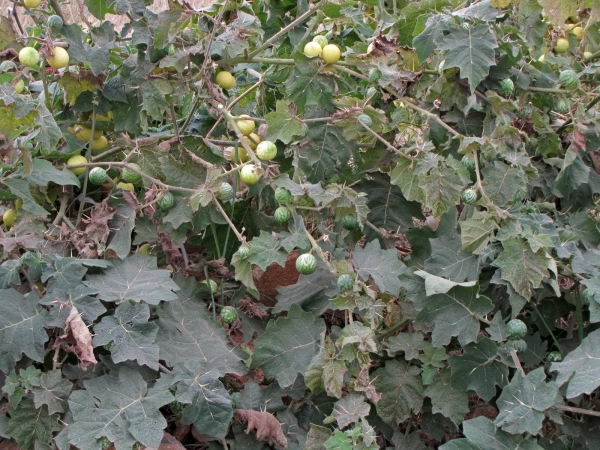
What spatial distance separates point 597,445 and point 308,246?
0.92m

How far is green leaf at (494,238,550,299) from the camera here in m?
1.68

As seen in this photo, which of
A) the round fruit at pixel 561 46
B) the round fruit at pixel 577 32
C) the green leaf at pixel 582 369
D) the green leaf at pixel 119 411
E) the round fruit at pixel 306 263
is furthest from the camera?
the round fruit at pixel 577 32

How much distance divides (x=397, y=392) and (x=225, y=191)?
29.5 inches

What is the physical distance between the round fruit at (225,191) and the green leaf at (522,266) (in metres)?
0.77

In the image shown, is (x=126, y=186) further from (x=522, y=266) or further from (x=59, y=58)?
(x=522, y=266)

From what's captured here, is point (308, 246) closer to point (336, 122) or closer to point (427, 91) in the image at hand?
point (336, 122)

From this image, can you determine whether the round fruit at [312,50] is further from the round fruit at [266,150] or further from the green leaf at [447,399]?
the green leaf at [447,399]

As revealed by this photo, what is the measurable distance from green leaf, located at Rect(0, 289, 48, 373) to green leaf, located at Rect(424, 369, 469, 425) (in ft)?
3.37

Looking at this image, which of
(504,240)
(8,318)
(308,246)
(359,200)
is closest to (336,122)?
(359,200)

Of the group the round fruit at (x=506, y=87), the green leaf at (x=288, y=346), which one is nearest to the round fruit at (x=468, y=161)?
the round fruit at (x=506, y=87)

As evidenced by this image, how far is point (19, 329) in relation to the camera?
168cm

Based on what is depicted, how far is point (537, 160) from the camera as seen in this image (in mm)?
2395

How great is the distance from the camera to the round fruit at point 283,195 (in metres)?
1.85

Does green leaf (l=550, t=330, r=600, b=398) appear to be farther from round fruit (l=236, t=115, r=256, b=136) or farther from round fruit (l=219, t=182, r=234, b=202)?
round fruit (l=236, t=115, r=256, b=136)
